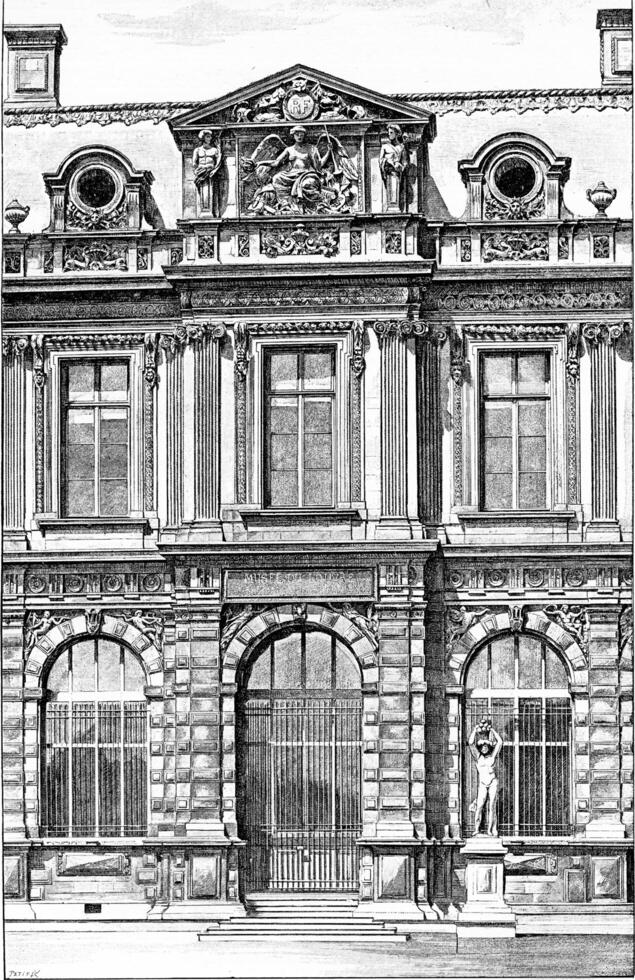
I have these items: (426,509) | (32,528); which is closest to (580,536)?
(426,509)

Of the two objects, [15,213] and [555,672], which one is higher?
[15,213]

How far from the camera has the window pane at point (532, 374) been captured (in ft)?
82.0

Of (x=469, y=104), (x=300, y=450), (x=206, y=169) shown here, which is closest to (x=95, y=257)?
(x=206, y=169)

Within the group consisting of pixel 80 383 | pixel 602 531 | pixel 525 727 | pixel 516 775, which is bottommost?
pixel 516 775

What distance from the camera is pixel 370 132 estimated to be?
81.0ft

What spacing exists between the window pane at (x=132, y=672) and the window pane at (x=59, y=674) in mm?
774

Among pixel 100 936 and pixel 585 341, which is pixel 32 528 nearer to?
pixel 100 936

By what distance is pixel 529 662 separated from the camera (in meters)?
24.7

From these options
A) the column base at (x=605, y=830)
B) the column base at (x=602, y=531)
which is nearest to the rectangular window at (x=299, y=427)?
the column base at (x=602, y=531)

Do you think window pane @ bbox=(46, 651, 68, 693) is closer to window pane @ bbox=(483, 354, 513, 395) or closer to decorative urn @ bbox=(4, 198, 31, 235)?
decorative urn @ bbox=(4, 198, 31, 235)

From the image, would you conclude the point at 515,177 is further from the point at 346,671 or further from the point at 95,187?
the point at 346,671

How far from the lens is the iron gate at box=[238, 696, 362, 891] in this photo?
24.0 metres

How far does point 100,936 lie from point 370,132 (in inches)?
422

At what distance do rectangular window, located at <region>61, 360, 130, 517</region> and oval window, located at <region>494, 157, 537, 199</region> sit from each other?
18.0 feet
